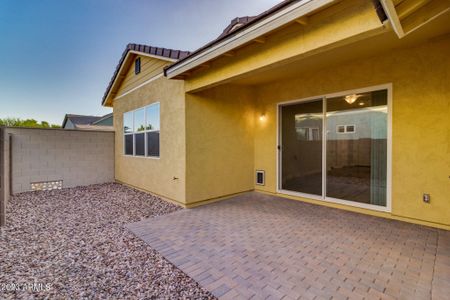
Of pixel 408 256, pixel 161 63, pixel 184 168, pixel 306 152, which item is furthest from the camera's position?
pixel 161 63

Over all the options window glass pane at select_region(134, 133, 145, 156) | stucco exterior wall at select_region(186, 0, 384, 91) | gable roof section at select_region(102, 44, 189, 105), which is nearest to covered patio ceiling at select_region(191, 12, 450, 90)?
stucco exterior wall at select_region(186, 0, 384, 91)

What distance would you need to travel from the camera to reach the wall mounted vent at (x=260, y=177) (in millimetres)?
6233

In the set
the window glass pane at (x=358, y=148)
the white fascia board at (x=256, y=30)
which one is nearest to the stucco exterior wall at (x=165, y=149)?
the white fascia board at (x=256, y=30)

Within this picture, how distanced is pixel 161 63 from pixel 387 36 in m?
5.08

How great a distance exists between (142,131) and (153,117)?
91 centimetres

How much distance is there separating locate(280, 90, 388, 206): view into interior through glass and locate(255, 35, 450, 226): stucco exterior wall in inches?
9.1

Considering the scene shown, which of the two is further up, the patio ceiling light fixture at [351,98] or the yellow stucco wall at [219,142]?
the patio ceiling light fixture at [351,98]

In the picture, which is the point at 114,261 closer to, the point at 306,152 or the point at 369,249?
the point at 369,249

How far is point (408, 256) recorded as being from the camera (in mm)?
2670

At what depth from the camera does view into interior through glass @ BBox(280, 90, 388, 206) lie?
4.20 metres

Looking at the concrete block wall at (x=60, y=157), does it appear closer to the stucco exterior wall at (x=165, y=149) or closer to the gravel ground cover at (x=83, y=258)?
the stucco exterior wall at (x=165, y=149)

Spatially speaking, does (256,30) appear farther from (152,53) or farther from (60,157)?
(60,157)

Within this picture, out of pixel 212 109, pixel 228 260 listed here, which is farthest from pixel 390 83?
pixel 228 260

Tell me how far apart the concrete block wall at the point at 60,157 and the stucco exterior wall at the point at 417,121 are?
8.77 meters
